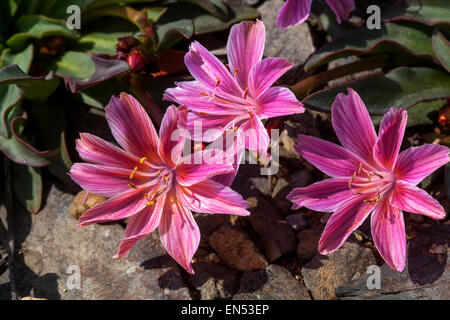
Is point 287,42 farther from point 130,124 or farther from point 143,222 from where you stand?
point 143,222

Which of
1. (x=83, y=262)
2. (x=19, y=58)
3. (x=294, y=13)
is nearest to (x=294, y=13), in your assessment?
(x=294, y=13)

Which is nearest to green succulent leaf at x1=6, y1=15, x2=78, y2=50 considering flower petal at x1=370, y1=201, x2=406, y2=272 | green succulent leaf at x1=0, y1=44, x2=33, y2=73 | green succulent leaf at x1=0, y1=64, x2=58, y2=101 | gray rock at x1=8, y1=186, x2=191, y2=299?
green succulent leaf at x1=0, y1=44, x2=33, y2=73

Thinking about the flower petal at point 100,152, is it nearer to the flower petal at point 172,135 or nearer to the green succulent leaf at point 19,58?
the flower petal at point 172,135

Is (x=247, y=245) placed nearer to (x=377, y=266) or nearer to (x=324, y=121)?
(x=377, y=266)

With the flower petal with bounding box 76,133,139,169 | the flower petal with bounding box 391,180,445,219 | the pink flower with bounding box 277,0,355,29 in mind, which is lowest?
the flower petal with bounding box 391,180,445,219

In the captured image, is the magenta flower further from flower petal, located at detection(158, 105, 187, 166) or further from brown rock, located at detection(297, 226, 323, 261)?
brown rock, located at detection(297, 226, 323, 261)

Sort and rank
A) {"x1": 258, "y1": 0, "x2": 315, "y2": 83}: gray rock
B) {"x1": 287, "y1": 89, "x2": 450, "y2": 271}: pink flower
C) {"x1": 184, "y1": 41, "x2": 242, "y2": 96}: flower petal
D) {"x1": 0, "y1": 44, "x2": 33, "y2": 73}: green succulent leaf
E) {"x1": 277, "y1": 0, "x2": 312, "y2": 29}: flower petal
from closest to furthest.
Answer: {"x1": 287, "y1": 89, "x2": 450, "y2": 271}: pink flower → {"x1": 184, "y1": 41, "x2": 242, "y2": 96}: flower petal → {"x1": 277, "y1": 0, "x2": 312, "y2": 29}: flower petal → {"x1": 0, "y1": 44, "x2": 33, "y2": 73}: green succulent leaf → {"x1": 258, "y1": 0, "x2": 315, "y2": 83}: gray rock
